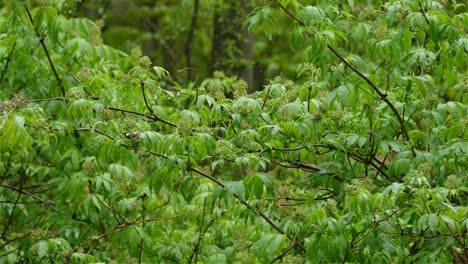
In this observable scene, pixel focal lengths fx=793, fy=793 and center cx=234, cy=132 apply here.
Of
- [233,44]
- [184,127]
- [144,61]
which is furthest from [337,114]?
[233,44]

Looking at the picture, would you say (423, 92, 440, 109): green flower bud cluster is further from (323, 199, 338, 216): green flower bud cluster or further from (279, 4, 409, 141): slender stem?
(323, 199, 338, 216): green flower bud cluster

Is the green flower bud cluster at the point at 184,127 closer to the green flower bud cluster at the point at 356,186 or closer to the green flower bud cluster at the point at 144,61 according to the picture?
the green flower bud cluster at the point at 144,61

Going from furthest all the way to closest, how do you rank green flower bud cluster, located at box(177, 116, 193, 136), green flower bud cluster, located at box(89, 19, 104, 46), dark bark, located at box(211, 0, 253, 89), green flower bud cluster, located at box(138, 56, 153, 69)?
dark bark, located at box(211, 0, 253, 89) < green flower bud cluster, located at box(89, 19, 104, 46) < green flower bud cluster, located at box(138, 56, 153, 69) < green flower bud cluster, located at box(177, 116, 193, 136)

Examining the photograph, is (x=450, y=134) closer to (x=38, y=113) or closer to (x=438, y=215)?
(x=438, y=215)

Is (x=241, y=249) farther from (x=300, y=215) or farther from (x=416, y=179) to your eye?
(x=416, y=179)

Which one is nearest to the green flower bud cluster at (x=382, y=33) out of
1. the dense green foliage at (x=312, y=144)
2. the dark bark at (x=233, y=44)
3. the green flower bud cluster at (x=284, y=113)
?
the dense green foliage at (x=312, y=144)

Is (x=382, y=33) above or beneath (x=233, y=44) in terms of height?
above

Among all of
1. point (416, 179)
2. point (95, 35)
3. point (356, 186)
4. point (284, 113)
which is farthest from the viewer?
point (95, 35)

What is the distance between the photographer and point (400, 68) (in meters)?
4.77

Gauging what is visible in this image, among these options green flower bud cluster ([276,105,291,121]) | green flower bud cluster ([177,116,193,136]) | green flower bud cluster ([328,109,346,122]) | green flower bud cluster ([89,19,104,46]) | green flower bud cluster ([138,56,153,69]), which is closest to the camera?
green flower bud cluster ([177,116,193,136])

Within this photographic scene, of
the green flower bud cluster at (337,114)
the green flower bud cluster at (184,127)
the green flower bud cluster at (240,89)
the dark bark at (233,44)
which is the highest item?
the green flower bud cluster at (240,89)

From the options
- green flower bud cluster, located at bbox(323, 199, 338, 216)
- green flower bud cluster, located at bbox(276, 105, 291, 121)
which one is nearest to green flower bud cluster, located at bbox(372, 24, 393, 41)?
green flower bud cluster, located at bbox(276, 105, 291, 121)

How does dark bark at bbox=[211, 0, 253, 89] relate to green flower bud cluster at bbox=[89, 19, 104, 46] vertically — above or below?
below

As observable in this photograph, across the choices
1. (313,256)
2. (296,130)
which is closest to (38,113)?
(296,130)
